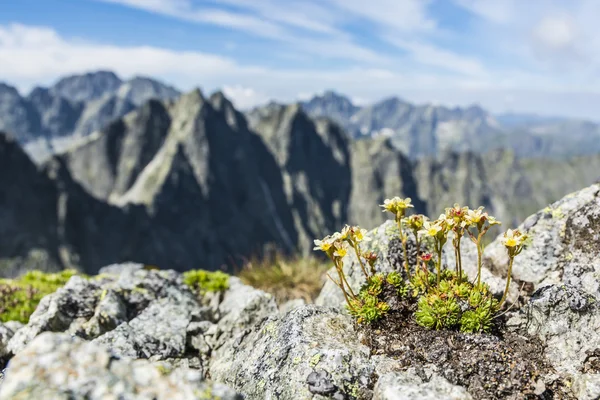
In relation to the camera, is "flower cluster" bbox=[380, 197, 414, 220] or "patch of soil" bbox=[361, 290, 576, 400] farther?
"flower cluster" bbox=[380, 197, 414, 220]

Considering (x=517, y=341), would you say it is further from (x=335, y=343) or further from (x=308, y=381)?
→ (x=308, y=381)

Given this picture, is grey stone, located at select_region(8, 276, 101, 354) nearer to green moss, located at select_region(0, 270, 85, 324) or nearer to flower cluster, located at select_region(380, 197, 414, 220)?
green moss, located at select_region(0, 270, 85, 324)

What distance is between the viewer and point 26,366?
4441 millimetres

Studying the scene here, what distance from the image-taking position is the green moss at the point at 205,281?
1254 cm

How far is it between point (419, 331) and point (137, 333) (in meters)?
5.70

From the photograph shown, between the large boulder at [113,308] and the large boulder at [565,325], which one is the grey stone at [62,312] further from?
the large boulder at [565,325]

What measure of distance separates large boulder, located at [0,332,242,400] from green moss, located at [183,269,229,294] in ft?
25.4

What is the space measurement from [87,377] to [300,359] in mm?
3268

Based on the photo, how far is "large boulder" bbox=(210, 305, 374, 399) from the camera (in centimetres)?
633

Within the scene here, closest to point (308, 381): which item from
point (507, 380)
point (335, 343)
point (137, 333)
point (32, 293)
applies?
point (335, 343)

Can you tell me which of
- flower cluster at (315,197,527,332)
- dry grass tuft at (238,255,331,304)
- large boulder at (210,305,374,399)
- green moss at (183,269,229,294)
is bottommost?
dry grass tuft at (238,255,331,304)

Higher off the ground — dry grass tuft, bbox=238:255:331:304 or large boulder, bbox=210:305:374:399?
large boulder, bbox=210:305:374:399

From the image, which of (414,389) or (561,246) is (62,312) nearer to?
(414,389)

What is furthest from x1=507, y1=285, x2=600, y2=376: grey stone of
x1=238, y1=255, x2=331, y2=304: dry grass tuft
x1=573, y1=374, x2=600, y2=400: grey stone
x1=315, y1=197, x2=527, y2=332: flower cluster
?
x1=238, y1=255, x2=331, y2=304: dry grass tuft
